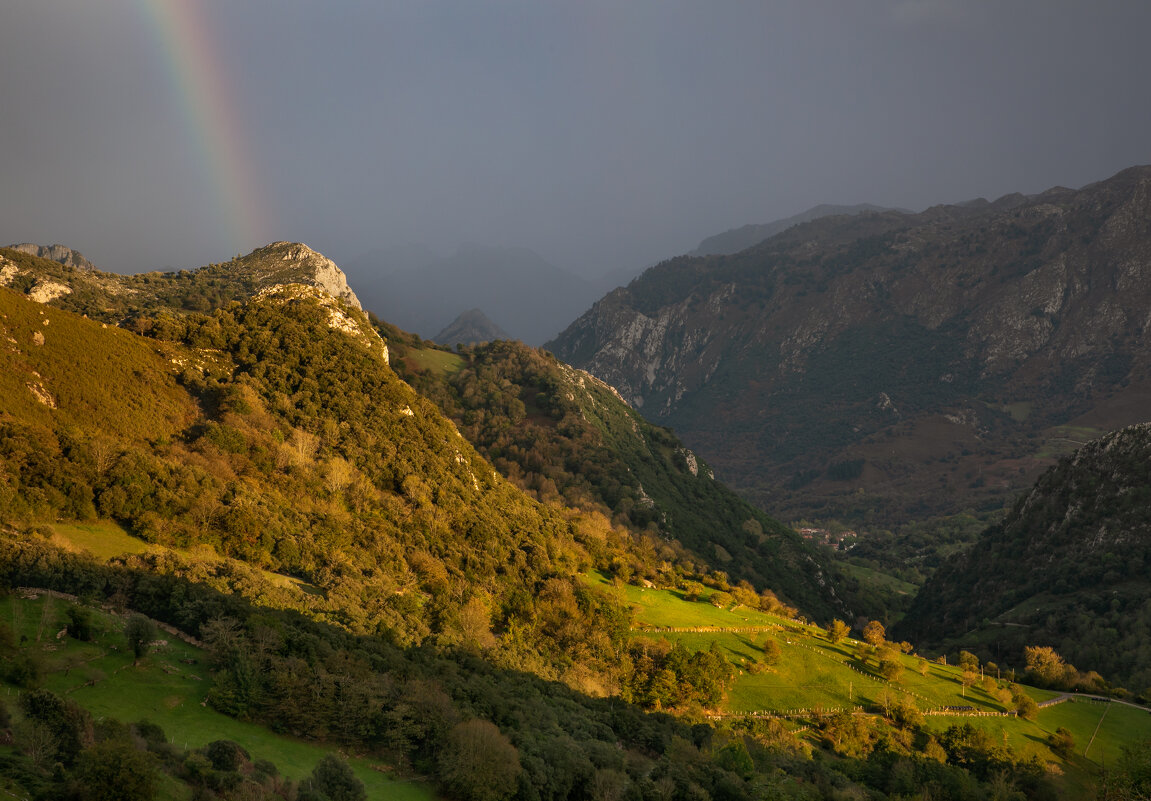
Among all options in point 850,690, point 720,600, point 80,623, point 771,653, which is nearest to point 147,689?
point 80,623

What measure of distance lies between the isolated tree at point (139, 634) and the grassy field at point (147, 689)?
442 mm

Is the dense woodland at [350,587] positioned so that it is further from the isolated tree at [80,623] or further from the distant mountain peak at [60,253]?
the distant mountain peak at [60,253]

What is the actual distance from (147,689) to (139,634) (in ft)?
6.69

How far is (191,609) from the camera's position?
28.3 metres

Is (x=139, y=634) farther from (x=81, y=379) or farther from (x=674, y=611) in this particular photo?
(x=674, y=611)

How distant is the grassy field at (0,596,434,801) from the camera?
22.8m

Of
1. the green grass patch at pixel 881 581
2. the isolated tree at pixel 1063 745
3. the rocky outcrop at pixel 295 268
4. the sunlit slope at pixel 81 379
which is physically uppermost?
the rocky outcrop at pixel 295 268

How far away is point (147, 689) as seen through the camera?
24203 millimetres

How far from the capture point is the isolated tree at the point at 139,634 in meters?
24.9

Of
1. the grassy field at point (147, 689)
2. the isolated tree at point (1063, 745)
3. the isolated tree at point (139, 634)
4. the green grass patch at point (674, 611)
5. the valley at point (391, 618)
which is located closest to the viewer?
the grassy field at point (147, 689)

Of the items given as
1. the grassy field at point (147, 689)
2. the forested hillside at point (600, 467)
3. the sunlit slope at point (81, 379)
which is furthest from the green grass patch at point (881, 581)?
the sunlit slope at point (81, 379)

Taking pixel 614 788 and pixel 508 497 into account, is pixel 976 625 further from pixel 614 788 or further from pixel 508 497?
pixel 614 788

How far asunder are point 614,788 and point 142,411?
1334 inches

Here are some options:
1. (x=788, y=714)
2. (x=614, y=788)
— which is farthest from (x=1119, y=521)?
(x=614, y=788)
